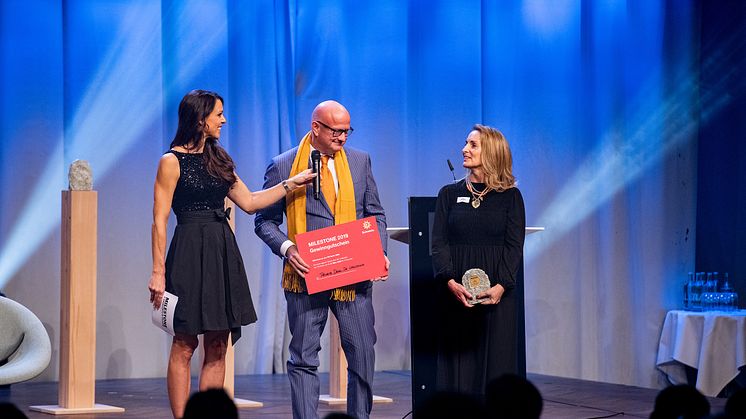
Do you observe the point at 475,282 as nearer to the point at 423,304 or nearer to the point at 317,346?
the point at 423,304

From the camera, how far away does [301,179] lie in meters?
4.35

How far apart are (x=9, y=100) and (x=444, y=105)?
3.12 meters

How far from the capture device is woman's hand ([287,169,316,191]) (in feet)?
14.3

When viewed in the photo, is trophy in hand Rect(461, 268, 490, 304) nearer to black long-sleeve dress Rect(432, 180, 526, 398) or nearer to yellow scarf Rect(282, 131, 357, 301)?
black long-sleeve dress Rect(432, 180, 526, 398)

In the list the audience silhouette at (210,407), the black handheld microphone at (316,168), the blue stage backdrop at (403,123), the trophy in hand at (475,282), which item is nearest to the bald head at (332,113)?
the black handheld microphone at (316,168)

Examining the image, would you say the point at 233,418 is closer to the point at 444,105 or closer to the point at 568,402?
the point at 568,402

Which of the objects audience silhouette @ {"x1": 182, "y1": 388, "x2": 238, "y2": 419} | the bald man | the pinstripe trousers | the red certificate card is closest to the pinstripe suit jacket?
the bald man

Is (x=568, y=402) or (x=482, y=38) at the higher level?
(x=482, y=38)

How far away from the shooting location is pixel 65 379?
18.6 feet

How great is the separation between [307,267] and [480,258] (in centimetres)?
84

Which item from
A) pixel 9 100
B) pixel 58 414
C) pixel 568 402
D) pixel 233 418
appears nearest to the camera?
pixel 233 418

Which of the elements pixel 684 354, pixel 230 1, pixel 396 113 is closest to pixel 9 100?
pixel 230 1

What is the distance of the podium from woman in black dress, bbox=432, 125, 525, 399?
0.24m

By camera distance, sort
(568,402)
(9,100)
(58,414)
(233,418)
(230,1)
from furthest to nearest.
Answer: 1. (230,1)
2. (9,100)
3. (568,402)
4. (58,414)
5. (233,418)
